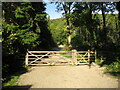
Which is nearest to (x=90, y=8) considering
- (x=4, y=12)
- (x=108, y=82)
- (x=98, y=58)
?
(x=98, y=58)

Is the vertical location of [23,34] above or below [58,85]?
above

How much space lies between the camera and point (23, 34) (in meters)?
11.1

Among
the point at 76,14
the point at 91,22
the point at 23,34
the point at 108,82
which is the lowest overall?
the point at 108,82

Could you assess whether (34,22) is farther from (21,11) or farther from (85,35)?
(85,35)

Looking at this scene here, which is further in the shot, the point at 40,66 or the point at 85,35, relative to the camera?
the point at 85,35

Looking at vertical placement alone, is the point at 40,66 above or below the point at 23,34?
below

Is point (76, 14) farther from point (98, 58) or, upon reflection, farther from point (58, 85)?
point (58, 85)

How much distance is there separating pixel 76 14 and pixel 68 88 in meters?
8.97

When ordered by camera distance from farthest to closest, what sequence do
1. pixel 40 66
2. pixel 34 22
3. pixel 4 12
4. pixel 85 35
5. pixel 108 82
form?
pixel 85 35
pixel 34 22
pixel 4 12
pixel 40 66
pixel 108 82

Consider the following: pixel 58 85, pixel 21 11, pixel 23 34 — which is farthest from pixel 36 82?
pixel 21 11

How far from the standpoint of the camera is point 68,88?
5664mm

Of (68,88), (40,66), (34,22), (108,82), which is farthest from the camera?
(34,22)

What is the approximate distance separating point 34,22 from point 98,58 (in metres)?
8.72

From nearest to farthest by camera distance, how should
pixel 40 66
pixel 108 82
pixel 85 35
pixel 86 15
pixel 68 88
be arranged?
pixel 68 88 → pixel 108 82 → pixel 40 66 → pixel 86 15 → pixel 85 35
